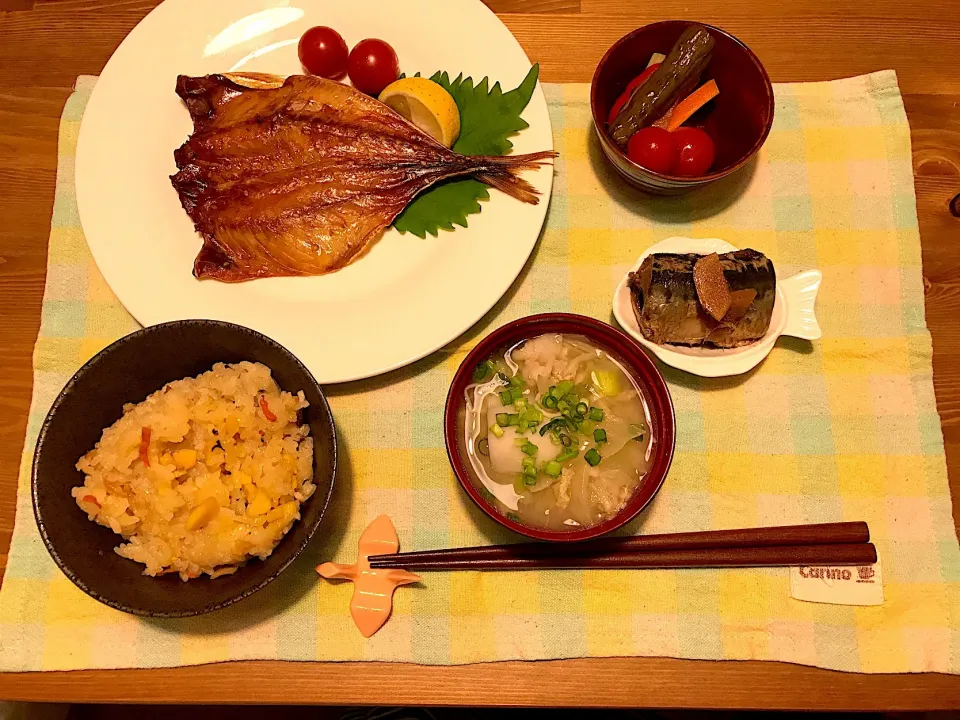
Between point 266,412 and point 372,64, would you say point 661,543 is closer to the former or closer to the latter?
point 266,412

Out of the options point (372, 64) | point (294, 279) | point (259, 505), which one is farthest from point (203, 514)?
point (372, 64)

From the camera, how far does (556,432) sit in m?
1.69

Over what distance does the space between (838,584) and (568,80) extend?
161 centimetres

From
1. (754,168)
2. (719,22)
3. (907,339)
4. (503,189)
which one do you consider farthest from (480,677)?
(719,22)

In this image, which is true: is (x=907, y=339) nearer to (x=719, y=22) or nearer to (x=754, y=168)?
(x=754, y=168)

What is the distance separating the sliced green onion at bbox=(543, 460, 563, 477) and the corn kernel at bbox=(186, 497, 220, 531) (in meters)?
0.77

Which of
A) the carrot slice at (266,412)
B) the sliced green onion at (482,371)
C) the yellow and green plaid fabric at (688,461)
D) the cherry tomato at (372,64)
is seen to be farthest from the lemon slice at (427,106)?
the carrot slice at (266,412)

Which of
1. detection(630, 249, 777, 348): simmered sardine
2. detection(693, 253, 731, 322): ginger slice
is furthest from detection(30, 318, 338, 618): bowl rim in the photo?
detection(693, 253, 731, 322): ginger slice

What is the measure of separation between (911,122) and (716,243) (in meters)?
0.83

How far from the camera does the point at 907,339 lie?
189cm

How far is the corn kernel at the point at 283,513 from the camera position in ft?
4.92

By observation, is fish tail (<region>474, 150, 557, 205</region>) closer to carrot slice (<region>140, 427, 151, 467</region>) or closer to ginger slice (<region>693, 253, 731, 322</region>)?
ginger slice (<region>693, 253, 731, 322</region>)

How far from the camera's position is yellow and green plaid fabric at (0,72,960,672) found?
5.54 feet

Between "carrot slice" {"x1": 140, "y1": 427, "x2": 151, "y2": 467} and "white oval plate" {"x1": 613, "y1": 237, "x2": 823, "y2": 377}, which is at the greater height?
"white oval plate" {"x1": 613, "y1": 237, "x2": 823, "y2": 377}
